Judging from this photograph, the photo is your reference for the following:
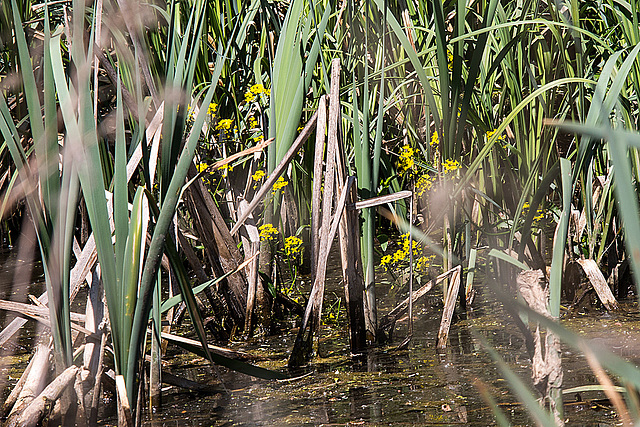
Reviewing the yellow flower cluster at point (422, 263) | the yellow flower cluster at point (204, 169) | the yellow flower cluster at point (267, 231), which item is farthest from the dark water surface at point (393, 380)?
the yellow flower cluster at point (204, 169)

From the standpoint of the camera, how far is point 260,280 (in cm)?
206

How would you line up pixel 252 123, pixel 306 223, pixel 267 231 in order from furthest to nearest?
pixel 306 223 < pixel 252 123 < pixel 267 231

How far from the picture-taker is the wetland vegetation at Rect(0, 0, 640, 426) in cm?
121

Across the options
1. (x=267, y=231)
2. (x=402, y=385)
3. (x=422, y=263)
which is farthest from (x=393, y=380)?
(x=267, y=231)

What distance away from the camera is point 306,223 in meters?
2.46

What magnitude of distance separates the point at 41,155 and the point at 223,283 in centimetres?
91

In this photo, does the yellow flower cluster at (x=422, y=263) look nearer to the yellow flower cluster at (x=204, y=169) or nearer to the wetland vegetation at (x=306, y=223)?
the wetland vegetation at (x=306, y=223)

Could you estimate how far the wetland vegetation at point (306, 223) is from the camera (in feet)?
3.98

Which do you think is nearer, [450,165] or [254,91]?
[450,165]

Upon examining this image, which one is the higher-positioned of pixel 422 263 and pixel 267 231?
pixel 267 231

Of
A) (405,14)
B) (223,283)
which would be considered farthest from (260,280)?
(405,14)

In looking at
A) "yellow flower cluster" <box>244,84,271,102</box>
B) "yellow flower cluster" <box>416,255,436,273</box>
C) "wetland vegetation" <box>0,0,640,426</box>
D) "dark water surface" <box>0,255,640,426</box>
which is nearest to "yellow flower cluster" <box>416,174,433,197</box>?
"wetland vegetation" <box>0,0,640,426</box>

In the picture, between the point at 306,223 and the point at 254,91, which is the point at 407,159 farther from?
the point at 306,223

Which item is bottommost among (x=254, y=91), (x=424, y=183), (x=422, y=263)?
(x=422, y=263)
